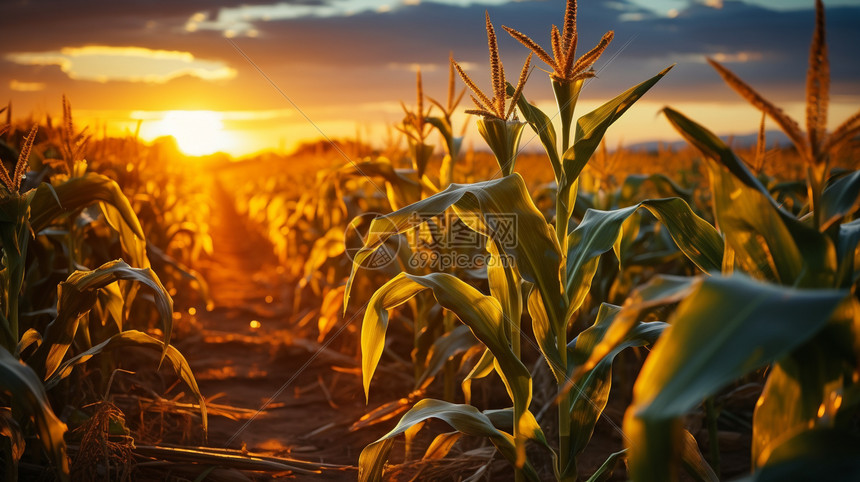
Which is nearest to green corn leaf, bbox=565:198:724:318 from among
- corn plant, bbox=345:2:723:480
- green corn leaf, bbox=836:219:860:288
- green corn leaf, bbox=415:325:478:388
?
corn plant, bbox=345:2:723:480

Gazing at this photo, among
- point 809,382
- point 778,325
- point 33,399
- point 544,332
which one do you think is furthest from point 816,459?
point 33,399

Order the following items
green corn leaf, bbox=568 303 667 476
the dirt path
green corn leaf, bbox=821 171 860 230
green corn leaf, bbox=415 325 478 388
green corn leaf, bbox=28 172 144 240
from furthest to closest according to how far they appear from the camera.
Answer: the dirt path
green corn leaf, bbox=415 325 478 388
green corn leaf, bbox=28 172 144 240
green corn leaf, bbox=568 303 667 476
green corn leaf, bbox=821 171 860 230

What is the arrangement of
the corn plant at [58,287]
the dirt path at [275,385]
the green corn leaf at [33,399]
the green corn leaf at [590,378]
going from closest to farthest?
the green corn leaf at [33,399] → the green corn leaf at [590,378] → the corn plant at [58,287] → the dirt path at [275,385]

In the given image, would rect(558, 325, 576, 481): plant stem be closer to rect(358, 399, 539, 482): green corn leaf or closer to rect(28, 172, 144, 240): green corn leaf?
rect(358, 399, 539, 482): green corn leaf

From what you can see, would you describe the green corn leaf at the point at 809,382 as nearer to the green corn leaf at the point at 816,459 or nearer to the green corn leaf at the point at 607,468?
the green corn leaf at the point at 816,459

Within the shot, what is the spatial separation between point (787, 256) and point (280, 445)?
7.21ft

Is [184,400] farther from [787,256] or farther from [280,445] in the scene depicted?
[787,256]

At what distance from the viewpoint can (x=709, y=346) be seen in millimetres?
700

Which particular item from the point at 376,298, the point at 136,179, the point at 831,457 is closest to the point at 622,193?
the point at 376,298

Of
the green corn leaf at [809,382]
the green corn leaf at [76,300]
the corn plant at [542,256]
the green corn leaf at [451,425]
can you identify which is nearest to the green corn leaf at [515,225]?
the corn plant at [542,256]

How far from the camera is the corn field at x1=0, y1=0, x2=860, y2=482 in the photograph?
2.64 ft

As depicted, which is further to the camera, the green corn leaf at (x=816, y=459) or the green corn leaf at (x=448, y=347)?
the green corn leaf at (x=448, y=347)

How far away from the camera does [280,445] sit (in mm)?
2498

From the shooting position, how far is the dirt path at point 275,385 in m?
2.52
